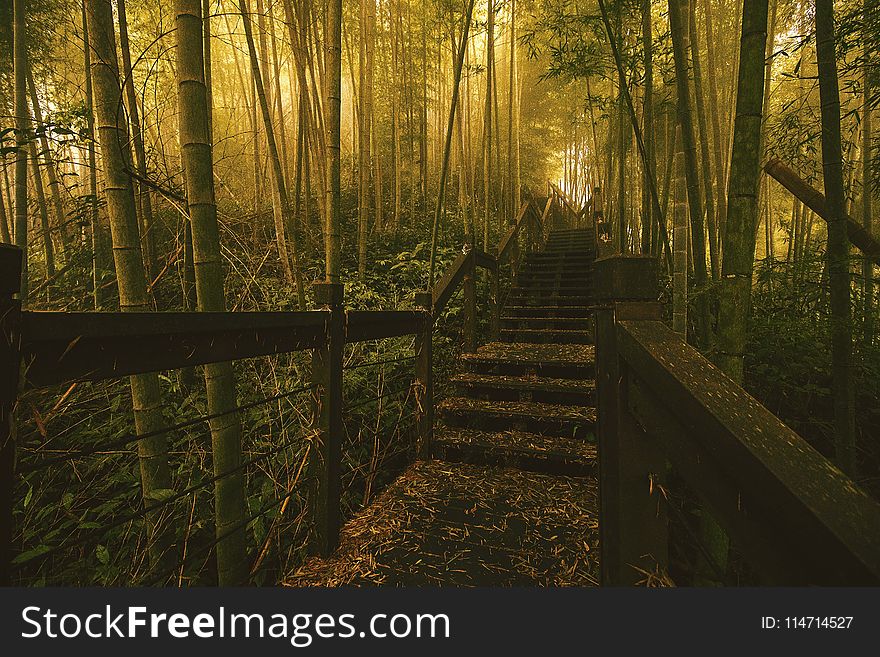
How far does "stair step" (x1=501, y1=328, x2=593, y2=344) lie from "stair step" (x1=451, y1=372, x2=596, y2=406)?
790 millimetres

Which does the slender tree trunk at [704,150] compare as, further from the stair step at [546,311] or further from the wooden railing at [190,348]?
the wooden railing at [190,348]

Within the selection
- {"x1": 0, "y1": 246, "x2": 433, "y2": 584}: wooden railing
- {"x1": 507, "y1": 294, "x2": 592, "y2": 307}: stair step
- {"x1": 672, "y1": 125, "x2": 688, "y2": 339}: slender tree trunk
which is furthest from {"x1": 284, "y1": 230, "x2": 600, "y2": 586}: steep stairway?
{"x1": 672, "y1": 125, "x2": 688, "y2": 339}: slender tree trunk

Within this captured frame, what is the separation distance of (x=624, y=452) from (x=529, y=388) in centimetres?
203

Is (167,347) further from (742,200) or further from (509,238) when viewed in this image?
(509,238)

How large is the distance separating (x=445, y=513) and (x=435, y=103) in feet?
26.5

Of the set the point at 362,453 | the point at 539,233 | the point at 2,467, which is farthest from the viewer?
the point at 539,233

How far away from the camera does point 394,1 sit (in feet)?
18.7

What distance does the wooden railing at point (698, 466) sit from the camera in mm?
503

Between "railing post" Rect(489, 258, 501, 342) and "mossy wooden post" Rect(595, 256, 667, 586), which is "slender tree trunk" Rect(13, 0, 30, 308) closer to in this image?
"mossy wooden post" Rect(595, 256, 667, 586)

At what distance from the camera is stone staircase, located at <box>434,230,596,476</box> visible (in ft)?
8.29

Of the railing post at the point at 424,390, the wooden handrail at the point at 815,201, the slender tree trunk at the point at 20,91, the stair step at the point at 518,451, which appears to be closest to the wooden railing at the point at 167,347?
the railing post at the point at 424,390

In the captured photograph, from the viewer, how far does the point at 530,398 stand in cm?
304

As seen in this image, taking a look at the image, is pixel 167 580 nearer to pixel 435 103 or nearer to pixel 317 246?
pixel 317 246

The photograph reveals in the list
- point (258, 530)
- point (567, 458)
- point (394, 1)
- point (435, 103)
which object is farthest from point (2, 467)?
point (435, 103)
